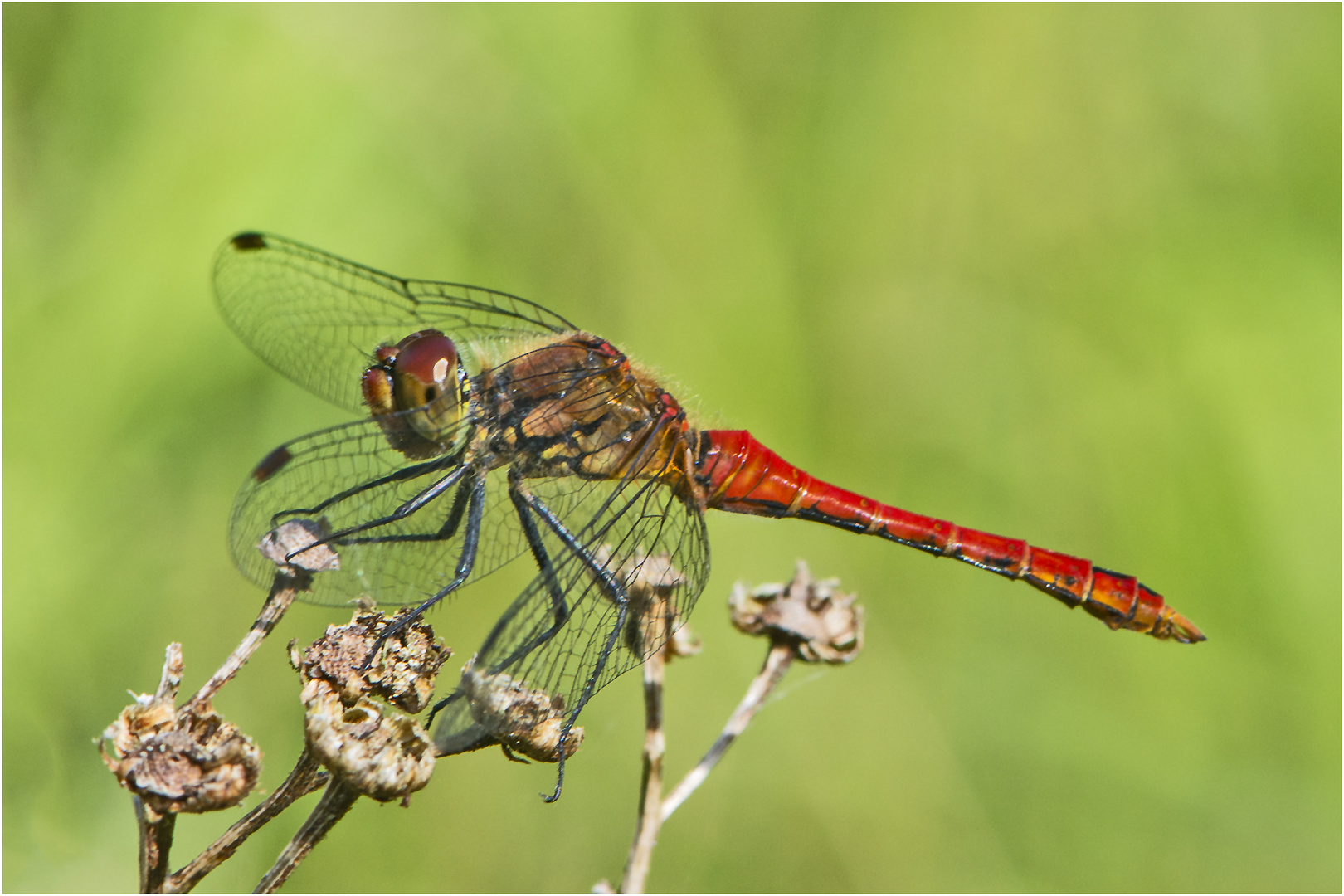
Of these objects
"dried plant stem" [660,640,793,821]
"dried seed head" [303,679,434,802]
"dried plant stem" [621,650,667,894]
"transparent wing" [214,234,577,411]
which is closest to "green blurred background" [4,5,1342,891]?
"transparent wing" [214,234,577,411]

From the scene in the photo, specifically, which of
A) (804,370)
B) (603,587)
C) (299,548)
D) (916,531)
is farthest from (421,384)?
(804,370)

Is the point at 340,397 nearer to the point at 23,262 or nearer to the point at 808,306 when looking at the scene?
the point at 23,262

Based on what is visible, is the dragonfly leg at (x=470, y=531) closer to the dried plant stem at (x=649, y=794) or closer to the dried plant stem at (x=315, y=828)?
the dried plant stem at (x=649, y=794)

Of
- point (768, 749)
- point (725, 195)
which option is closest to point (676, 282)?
point (725, 195)

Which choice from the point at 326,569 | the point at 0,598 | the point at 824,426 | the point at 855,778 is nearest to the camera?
the point at 326,569

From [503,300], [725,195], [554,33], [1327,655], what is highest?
[554,33]

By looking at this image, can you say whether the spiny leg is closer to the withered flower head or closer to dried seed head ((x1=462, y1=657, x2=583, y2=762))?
dried seed head ((x1=462, y1=657, x2=583, y2=762))

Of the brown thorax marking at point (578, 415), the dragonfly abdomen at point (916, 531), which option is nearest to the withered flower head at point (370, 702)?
the brown thorax marking at point (578, 415)
